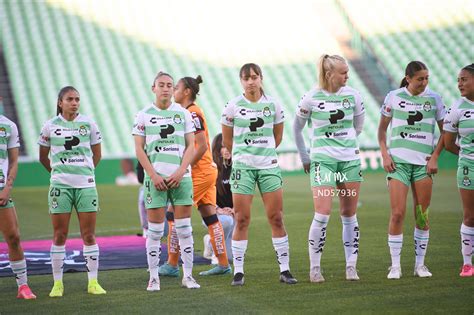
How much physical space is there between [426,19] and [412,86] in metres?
33.2

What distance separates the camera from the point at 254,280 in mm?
8820

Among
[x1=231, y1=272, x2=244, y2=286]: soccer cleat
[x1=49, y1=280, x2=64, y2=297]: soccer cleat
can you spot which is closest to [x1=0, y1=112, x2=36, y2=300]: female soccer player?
[x1=49, y1=280, x2=64, y2=297]: soccer cleat

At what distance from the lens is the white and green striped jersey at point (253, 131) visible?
8570mm

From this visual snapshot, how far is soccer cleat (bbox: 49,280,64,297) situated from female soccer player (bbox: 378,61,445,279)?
324cm

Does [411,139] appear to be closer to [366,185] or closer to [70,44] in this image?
[366,185]

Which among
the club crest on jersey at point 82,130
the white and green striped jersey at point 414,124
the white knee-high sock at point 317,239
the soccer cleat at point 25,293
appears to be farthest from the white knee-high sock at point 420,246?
the soccer cleat at point 25,293

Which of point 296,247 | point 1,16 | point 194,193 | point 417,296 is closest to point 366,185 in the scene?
point 296,247

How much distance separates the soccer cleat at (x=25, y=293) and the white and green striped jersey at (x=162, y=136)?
5.52ft

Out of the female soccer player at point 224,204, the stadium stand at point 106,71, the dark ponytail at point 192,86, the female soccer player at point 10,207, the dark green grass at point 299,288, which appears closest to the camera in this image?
the dark green grass at point 299,288

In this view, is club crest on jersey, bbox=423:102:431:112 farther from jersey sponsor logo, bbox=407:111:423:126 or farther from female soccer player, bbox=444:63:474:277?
female soccer player, bbox=444:63:474:277

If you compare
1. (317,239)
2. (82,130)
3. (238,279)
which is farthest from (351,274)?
(82,130)

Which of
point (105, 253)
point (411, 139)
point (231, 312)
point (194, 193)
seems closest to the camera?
point (231, 312)

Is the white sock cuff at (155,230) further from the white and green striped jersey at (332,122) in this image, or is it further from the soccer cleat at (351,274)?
the soccer cleat at (351,274)

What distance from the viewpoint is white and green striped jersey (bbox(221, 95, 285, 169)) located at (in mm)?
8570
